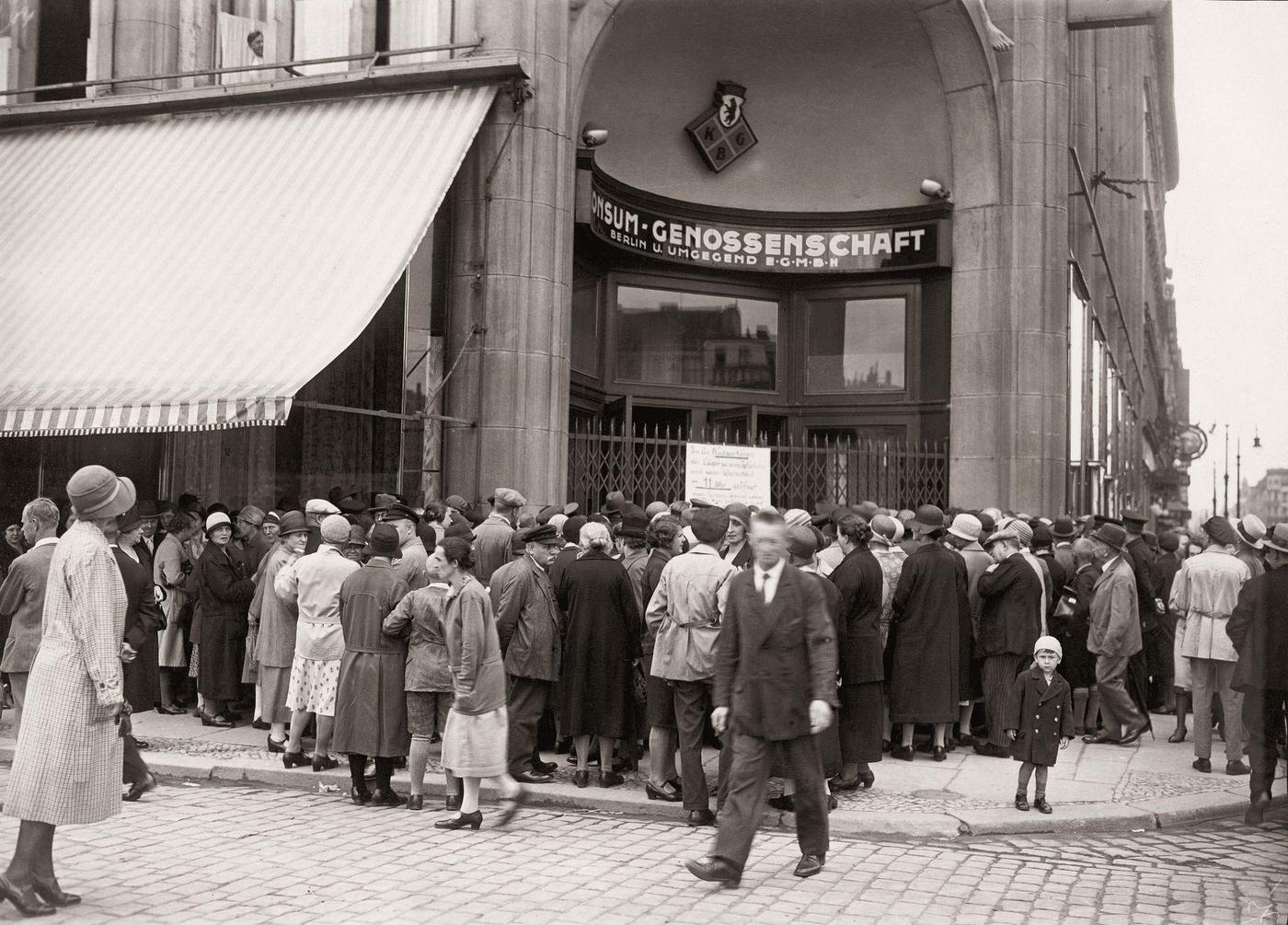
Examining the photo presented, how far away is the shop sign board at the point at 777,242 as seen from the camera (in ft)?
58.0

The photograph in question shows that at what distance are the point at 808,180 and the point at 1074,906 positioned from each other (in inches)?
561

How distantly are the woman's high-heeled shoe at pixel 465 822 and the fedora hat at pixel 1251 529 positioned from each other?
6866mm

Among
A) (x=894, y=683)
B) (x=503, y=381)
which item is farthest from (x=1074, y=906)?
(x=503, y=381)

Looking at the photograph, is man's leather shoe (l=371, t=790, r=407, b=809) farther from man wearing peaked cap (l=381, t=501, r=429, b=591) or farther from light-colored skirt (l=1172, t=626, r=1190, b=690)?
light-colored skirt (l=1172, t=626, r=1190, b=690)

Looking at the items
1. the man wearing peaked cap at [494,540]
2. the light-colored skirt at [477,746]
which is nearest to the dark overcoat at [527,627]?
the light-colored skirt at [477,746]

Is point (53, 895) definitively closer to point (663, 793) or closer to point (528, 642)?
point (528, 642)

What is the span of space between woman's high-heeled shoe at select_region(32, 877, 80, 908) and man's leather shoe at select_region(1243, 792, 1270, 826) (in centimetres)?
705

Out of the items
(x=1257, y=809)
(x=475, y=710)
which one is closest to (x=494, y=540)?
(x=475, y=710)

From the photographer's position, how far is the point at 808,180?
19.0 meters

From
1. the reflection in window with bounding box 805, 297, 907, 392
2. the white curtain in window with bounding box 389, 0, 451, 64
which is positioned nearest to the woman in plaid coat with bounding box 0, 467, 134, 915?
the white curtain in window with bounding box 389, 0, 451, 64

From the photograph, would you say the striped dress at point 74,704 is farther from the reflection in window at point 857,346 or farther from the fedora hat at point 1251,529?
the reflection in window at point 857,346

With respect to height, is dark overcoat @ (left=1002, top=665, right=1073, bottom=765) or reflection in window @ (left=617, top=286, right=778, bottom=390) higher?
reflection in window @ (left=617, top=286, right=778, bottom=390)

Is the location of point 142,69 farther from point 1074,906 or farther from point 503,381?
Answer: point 1074,906

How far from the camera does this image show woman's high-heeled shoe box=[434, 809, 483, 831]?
25.3 feet
